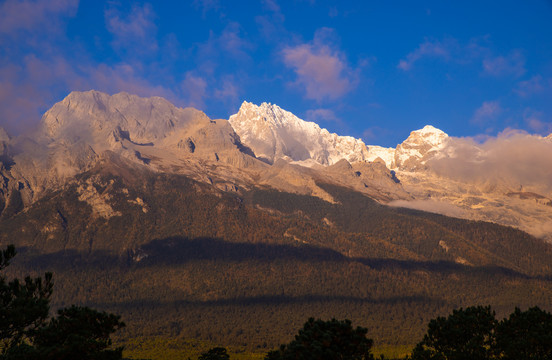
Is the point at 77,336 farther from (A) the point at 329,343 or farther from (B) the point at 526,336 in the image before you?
(B) the point at 526,336

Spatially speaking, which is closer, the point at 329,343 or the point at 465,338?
the point at 329,343

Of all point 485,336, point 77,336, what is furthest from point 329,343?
point 485,336

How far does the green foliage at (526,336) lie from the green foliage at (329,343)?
971 inches

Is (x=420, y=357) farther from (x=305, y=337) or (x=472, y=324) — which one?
(x=305, y=337)

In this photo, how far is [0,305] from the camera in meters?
69.2

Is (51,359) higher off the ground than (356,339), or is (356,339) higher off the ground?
(356,339)

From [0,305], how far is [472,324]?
70055 mm

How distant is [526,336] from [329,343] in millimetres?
34766

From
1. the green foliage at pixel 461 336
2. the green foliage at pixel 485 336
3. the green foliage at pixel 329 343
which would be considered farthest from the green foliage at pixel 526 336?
the green foliage at pixel 329 343

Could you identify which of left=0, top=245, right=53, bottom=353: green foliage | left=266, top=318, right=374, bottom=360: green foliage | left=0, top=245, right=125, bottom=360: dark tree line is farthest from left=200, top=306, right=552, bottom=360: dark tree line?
left=0, top=245, right=53, bottom=353: green foliage

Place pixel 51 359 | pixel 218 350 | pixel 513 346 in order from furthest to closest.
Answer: pixel 218 350, pixel 513 346, pixel 51 359

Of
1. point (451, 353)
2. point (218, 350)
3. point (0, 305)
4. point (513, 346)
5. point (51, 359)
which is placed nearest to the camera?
point (51, 359)

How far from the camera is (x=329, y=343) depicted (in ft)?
224

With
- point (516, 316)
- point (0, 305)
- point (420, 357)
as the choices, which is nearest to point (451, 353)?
point (420, 357)
